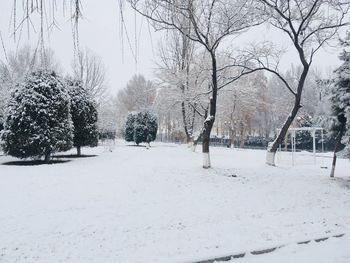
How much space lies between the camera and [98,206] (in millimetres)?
9188

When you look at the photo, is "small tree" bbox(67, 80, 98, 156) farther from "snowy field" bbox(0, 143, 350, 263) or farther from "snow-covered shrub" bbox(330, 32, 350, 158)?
"snow-covered shrub" bbox(330, 32, 350, 158)

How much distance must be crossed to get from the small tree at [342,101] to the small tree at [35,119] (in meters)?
11.3

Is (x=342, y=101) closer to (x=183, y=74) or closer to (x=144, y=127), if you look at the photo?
(x=183, y=74)

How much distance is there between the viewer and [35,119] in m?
15.8

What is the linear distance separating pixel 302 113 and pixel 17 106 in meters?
39.5

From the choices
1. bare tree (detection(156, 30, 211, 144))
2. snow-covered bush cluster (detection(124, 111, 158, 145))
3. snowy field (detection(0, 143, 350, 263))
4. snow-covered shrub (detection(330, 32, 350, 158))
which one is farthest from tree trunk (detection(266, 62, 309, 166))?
snow-covered bush cluster (detection(124, 111, 158, 145))

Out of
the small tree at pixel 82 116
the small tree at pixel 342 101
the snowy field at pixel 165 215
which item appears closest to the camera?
the snowy field at pixel 165 215

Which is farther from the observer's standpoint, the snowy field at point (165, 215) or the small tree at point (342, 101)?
the small tree at point (342, 101)

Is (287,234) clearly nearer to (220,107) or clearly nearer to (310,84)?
(220,107)

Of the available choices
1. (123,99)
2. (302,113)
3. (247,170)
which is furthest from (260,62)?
(123,99)

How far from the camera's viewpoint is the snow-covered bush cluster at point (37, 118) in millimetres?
15664

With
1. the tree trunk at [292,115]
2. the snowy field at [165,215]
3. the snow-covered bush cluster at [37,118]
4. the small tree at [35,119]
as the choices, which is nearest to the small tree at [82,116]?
the snow-covered bush cluster at [37,118]

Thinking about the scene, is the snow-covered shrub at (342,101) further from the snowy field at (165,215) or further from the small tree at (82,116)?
the small tree at (82,116)

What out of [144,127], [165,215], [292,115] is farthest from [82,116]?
[144,127]
